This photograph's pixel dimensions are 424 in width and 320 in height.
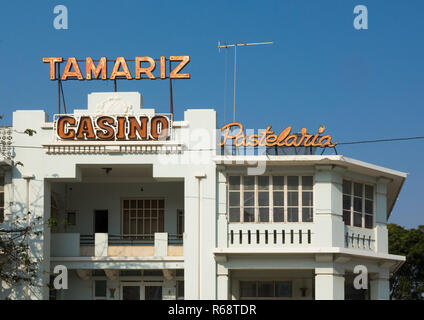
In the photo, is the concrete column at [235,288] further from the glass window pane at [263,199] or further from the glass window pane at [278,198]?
the glass window pane at [278,198]

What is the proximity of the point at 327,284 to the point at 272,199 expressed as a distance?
13.0ft

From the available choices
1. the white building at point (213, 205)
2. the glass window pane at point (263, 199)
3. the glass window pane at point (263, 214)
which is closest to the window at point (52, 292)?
the white building at point (213, 205)

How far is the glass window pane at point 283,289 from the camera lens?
35688 mm

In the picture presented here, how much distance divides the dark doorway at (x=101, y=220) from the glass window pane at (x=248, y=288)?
263 inches

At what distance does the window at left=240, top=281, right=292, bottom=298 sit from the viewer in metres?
35.7

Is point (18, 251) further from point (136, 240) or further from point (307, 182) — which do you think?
point (307, 182)

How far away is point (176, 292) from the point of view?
35438mm

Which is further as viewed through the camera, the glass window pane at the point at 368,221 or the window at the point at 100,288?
the window at the point at 100,288

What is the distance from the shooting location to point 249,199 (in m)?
32.4

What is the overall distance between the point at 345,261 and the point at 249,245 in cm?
381

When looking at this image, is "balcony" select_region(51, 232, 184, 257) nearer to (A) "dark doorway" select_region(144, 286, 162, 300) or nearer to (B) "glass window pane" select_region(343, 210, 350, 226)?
(A) "dark doorway" select_region(144, 286, 162, 300)

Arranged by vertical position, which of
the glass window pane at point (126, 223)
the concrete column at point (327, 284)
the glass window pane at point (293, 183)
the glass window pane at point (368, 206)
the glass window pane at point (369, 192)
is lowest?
the concrete column at point (327, 284)
